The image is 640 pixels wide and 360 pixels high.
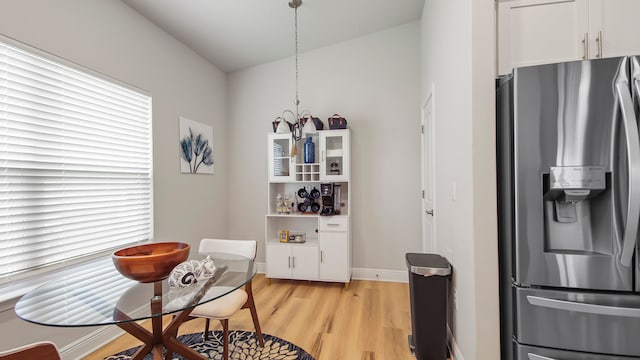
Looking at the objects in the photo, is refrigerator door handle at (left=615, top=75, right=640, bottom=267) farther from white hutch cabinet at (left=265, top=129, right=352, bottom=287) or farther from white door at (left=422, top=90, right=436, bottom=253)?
white hutch cabinet at (left=265, top=129, right=352, bottom=287)

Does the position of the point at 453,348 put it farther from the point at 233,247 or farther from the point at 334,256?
the point at 233,247

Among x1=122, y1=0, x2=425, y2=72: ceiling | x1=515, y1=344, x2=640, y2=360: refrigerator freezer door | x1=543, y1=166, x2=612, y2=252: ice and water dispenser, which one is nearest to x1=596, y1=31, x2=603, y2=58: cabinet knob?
x1=543, y1=166, x2=612, y2=252: ice and water dispenser

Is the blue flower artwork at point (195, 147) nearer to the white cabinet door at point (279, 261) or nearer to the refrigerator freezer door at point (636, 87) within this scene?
the white cabinet door at point (279, 261)

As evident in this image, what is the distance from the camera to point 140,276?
131 centimetres

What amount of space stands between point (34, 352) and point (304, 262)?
266cm

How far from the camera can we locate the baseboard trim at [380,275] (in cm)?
350

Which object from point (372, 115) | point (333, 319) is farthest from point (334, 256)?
point (372, 115)

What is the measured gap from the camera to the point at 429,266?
190 centimetres

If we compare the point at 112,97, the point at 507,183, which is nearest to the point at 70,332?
the point at 112,97

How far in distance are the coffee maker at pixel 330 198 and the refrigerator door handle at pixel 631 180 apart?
2.51 metres

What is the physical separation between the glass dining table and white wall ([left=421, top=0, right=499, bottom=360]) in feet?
4.31

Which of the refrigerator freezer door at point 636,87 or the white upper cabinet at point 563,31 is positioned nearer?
the refrigerator freezer door at point 636,87

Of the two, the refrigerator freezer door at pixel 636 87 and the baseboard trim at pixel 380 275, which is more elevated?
the refrigerator freezer door at pixel 636 87

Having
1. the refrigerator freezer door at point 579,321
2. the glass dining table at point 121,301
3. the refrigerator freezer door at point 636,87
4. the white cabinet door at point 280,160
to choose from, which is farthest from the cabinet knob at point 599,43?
the white cabinet door at point 280,160
